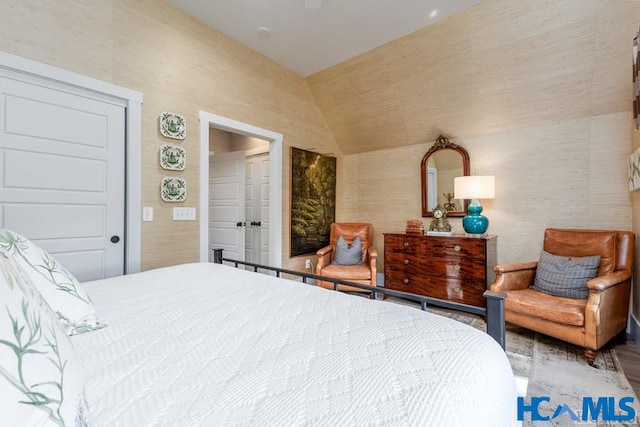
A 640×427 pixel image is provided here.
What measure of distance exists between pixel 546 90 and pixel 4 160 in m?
4.29

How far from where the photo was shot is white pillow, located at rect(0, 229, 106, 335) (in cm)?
92

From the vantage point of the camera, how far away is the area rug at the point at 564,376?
1545 millimetres

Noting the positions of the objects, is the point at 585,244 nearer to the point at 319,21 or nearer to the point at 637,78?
the point at 637,78

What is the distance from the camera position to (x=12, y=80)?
1823 millimetres

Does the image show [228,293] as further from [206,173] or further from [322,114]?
[322,114]

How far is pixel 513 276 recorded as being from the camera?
2570mm

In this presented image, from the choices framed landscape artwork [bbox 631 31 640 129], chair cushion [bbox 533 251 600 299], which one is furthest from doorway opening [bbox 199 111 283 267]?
framed landscape artwork [bbox 631 31 640 129]

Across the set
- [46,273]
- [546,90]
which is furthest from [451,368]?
[546,90]

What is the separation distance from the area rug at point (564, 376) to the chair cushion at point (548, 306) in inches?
10.3

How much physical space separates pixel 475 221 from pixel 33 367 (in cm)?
344

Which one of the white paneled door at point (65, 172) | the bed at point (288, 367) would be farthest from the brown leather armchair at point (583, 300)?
the white paneled door at point (65, 172)

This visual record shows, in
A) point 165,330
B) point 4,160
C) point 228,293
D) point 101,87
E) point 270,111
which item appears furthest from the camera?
point 270,111

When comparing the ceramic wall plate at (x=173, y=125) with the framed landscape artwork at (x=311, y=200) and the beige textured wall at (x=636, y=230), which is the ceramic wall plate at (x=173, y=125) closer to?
the framed landscape artwork at (x=311, y=200)

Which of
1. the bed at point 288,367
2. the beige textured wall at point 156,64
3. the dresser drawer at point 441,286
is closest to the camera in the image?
the bed at point 288,367
